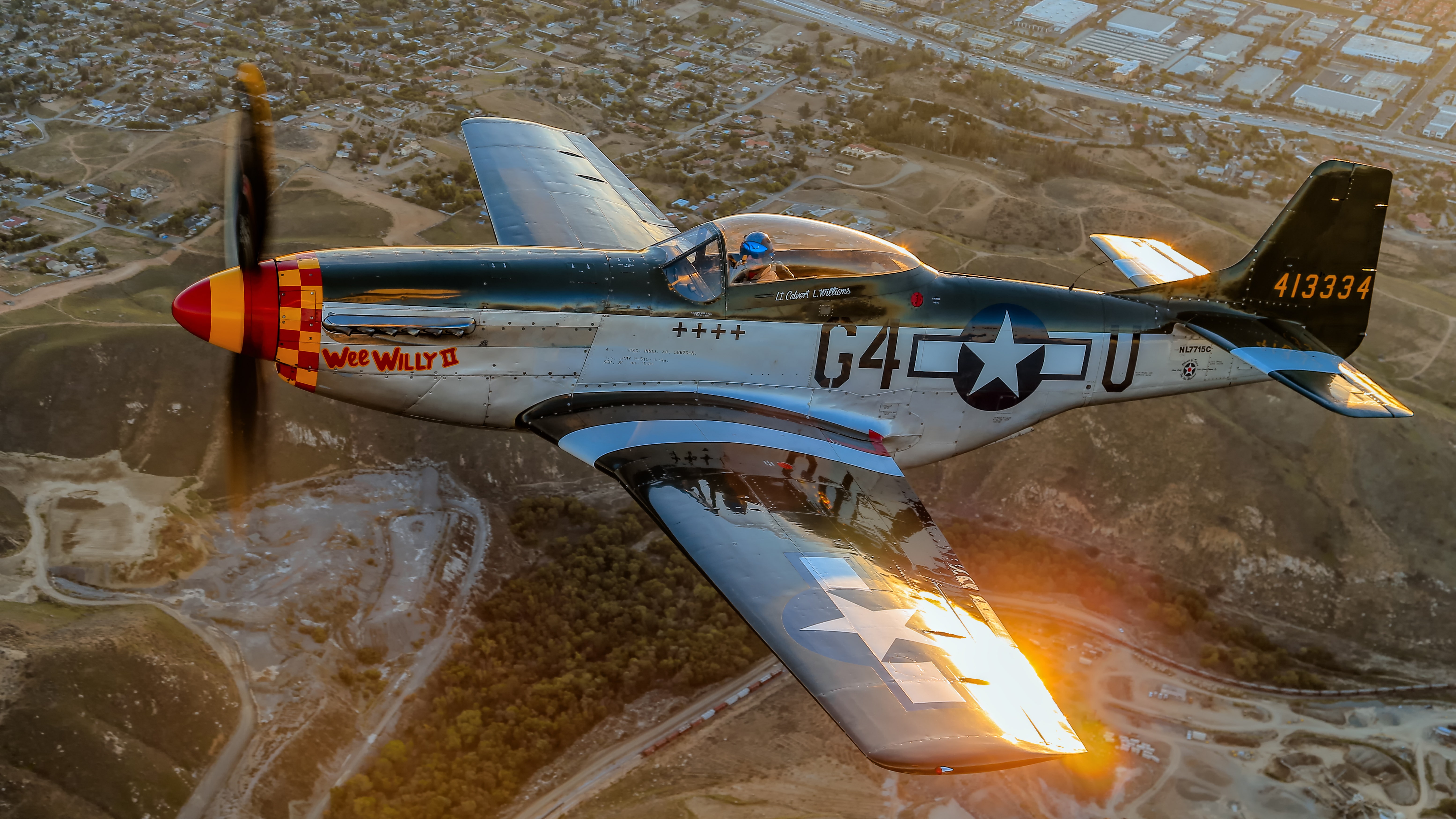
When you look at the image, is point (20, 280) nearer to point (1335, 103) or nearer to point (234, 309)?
point (234, 309)

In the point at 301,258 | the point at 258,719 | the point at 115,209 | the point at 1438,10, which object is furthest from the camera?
the point at 1438,10

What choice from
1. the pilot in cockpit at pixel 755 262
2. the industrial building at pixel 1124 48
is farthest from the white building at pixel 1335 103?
the pilot in cockpit at pixel 755 262

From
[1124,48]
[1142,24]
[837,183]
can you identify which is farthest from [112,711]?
[1142,24]

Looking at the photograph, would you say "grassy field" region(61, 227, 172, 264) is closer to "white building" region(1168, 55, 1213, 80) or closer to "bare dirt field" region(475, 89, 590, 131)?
"bare dirt field" region(475, 89, 590, 131)

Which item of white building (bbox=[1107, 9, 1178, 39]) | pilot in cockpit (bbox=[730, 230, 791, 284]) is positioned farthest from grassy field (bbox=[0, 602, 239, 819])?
white building (bbox=[1107, 9, 1178, 39])

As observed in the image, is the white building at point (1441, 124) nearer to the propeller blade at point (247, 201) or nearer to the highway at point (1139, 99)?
the highway at point (1139, 99)

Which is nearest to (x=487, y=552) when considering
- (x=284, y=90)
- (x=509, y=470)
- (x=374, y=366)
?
(x=509, y=470)

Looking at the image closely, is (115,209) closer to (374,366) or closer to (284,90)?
(284,90)
